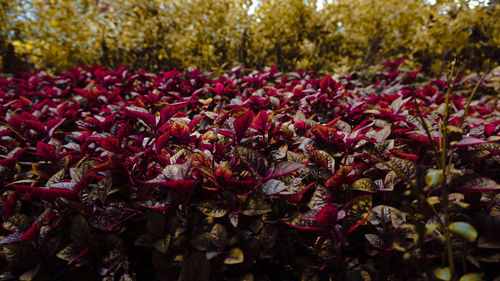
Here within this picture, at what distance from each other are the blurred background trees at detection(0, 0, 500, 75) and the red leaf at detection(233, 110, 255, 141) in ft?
9.27

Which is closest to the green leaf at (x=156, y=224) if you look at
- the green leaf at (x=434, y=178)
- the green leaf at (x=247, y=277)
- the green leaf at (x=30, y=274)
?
the green leaf at (x=247, y=277)

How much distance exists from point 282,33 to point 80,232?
4.09 meters

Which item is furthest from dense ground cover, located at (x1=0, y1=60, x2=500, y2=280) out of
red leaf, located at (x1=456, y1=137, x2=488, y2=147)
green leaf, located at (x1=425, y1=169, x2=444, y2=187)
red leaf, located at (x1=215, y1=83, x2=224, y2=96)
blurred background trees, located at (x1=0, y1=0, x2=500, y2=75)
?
blurred background trees, located at (x1=0, y1=0, x2=500, y2=75)

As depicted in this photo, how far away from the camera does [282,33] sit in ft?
14.0

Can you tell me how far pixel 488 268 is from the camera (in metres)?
1.01

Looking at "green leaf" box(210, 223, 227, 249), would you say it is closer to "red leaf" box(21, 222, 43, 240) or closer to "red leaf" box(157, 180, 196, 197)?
"red leaf" box(157, 180, 196, 197)

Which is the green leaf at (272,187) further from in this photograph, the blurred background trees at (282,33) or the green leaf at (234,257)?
the blurred background trees at (282,33)

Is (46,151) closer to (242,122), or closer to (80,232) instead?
(80,232)

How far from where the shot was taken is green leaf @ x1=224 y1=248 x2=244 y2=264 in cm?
89

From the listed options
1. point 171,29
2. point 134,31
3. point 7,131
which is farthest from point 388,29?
point 7,131

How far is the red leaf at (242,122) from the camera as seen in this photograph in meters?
1.10

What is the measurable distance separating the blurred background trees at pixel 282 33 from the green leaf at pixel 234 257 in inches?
127

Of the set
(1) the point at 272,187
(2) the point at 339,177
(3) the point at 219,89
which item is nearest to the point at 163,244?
(1) the point at 272,187

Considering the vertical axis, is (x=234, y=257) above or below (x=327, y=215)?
below
